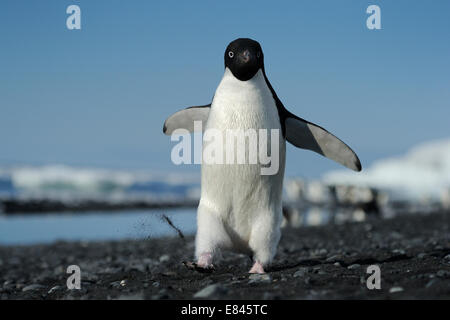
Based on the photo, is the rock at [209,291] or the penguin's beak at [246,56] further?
the penguin's beak at [246,56]

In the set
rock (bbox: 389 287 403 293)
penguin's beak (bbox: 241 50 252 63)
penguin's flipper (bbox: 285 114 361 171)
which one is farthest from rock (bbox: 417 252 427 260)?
penguin's beak (bbox: 241 50 252 63)

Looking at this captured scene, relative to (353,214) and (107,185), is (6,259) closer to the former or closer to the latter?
(353,214)

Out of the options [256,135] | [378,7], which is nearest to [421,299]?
[256,135]

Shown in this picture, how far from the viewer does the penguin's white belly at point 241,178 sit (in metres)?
5.02

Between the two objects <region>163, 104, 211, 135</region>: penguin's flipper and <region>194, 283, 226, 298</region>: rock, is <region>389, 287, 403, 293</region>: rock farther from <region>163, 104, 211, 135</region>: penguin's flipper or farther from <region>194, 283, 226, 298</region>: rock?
<region>163, 104, 211, 135</region>: penguin's flipper

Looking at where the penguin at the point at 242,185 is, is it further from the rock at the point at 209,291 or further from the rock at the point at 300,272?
the rock at the point at 209,291

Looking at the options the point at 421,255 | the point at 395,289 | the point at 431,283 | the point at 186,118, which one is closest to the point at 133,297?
the point at 395,289

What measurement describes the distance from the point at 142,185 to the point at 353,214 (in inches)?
1523

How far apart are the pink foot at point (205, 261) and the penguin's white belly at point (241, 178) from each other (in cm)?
21

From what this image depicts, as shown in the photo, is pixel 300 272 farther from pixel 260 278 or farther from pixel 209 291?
pixel 209 291

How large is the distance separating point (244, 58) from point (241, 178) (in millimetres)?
1067

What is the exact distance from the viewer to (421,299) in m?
3.45

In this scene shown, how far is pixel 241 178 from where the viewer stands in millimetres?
5031

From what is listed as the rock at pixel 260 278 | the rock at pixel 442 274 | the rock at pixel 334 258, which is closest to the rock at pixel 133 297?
the rock at pixel 260 278
